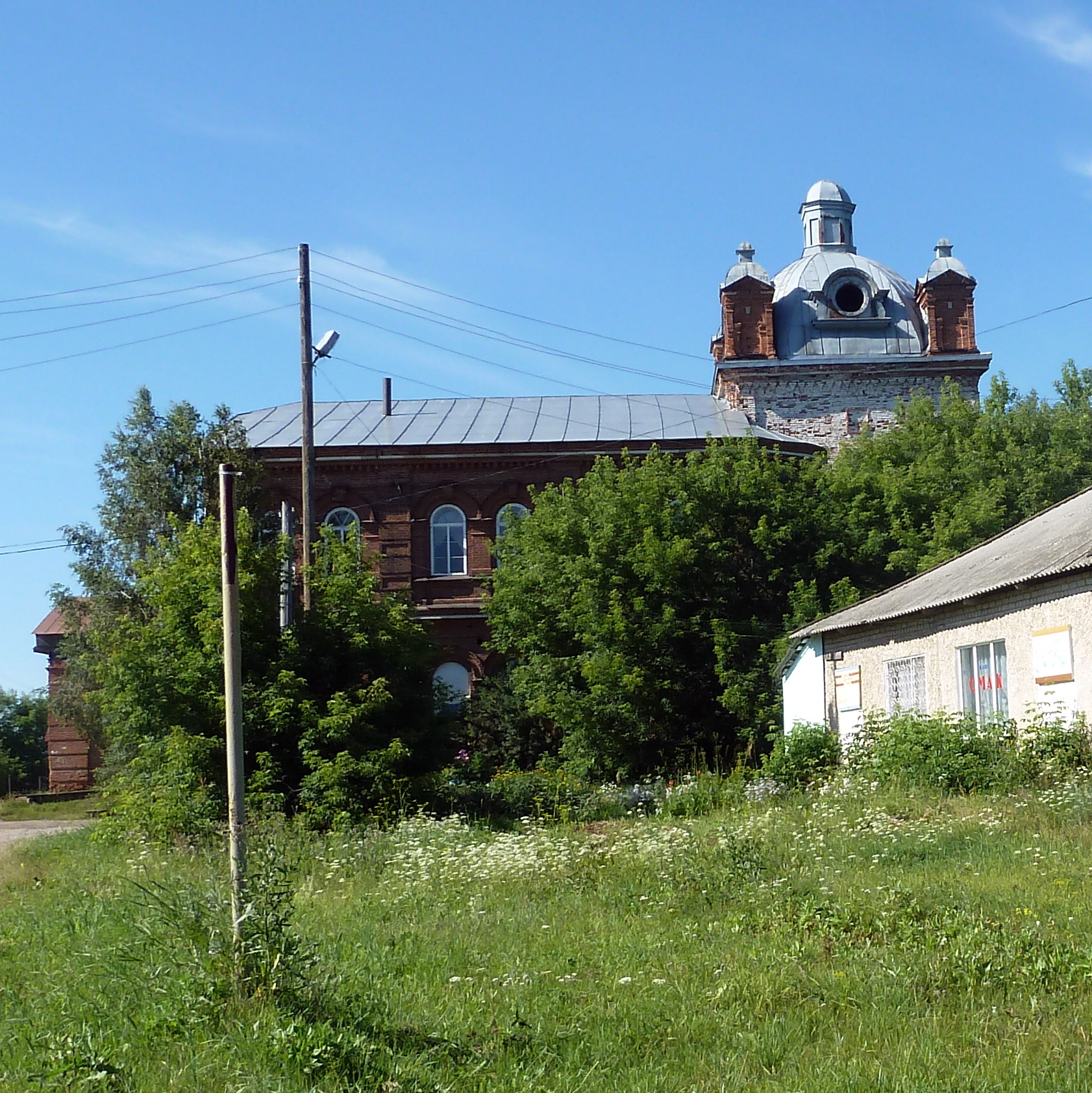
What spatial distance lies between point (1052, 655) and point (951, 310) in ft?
88.1

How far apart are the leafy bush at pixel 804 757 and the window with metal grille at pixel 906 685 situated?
1.34m

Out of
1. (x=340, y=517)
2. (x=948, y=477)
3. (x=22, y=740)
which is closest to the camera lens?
(x=948, y=477)

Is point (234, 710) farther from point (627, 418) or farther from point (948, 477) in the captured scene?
point (627, 418)

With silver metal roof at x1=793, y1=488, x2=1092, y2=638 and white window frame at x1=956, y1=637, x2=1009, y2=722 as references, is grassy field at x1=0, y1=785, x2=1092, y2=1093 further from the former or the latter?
white window frame at x1=956, y1=637, x2=1009, y2=722

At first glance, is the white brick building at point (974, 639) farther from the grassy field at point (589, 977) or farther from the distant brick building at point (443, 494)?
the distant brick building at point (443, 494)

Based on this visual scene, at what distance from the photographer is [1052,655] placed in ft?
48.2

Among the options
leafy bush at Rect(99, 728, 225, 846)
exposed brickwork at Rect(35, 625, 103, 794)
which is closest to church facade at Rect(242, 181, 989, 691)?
exposed brickwork at Rect(35, 625, 103, 794)

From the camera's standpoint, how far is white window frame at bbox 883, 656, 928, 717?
17828 mm

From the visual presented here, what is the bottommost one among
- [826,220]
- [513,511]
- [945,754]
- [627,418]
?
[945,754]

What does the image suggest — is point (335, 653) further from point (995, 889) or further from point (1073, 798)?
point (995, 889)

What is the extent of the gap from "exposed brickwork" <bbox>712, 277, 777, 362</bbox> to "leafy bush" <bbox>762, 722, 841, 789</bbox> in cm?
2109

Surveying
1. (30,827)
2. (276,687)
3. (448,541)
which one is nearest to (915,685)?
(276,687)

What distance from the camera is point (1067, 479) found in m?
29.8

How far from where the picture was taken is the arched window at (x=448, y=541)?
35250 millimetres
